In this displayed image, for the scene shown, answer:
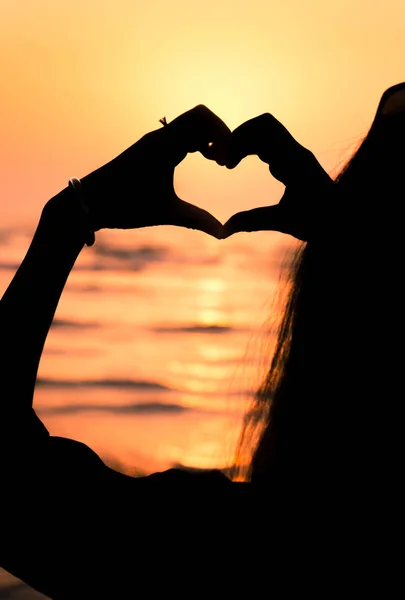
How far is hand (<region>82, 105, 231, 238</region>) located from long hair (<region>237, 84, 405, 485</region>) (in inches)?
11.7

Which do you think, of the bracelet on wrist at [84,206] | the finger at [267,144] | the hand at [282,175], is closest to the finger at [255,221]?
the hand at [282,175]

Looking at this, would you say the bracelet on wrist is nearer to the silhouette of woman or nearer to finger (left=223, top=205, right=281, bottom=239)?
the silhouette of woman

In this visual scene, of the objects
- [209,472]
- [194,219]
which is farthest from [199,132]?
[209,472]

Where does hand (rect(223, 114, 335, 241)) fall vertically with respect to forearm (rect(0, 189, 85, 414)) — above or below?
above

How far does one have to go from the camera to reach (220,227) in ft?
5.49

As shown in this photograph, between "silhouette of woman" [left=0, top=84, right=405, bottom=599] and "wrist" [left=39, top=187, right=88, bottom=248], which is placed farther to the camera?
"wrist" [left=39, top=187, right=88, bottom=248]

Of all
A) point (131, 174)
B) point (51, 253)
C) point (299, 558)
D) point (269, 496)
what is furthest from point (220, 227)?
point (299, 558)

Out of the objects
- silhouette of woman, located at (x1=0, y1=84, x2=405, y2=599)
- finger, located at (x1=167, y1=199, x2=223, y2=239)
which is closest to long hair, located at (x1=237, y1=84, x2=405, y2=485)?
silhouette of woman, located at (x1=0, y1=84, x2=405, y2=599)

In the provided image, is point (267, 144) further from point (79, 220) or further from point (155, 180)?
point (79, 220)

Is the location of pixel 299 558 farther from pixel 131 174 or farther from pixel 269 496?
pixel 131 174

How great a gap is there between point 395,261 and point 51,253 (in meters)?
0.67

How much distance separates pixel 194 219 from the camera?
1701mm

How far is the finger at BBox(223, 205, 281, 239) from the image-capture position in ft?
5.44

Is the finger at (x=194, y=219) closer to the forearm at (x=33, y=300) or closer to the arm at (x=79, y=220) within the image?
the arm at (x=79, y=220)
